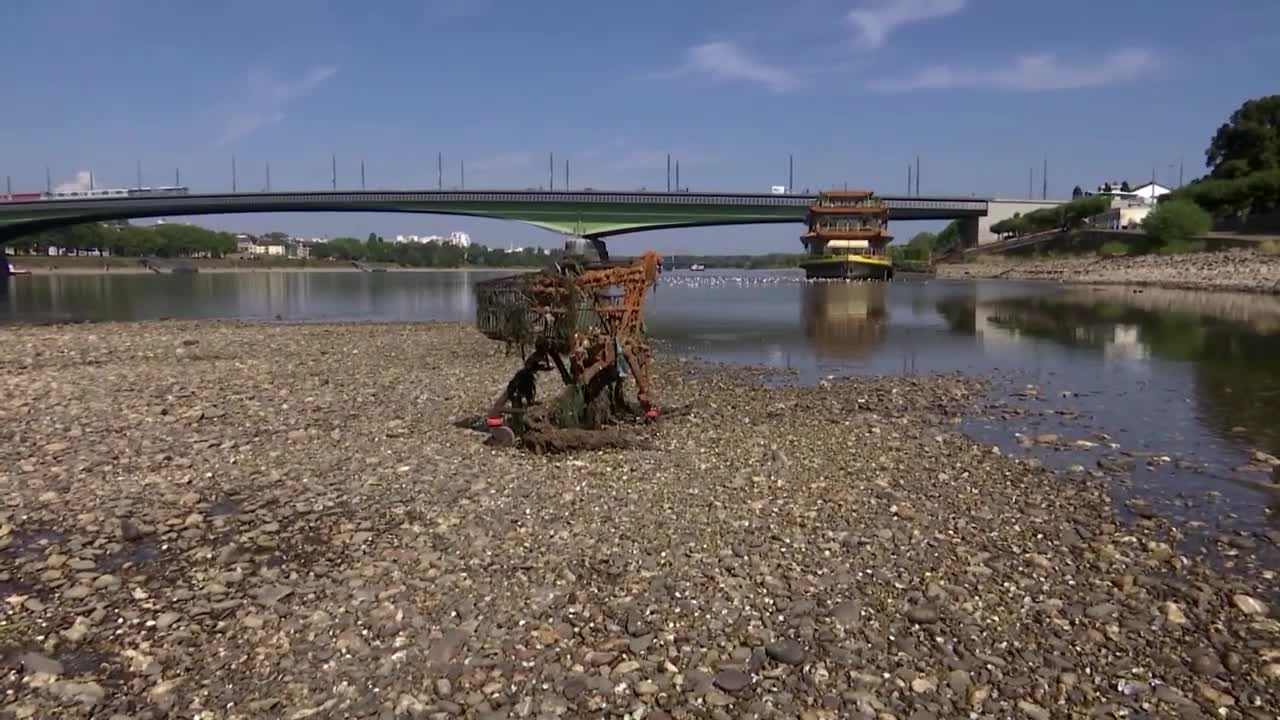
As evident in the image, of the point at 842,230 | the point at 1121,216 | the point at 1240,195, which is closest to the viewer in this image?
the point at 1240,195

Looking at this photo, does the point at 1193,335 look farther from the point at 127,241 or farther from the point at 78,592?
the point at 127,241

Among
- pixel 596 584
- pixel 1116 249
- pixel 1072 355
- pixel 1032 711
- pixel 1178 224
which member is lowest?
pixel 1032 711

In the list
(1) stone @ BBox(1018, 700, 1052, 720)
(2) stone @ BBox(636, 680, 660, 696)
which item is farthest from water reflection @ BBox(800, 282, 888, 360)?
(2) stone @ BBox(636, 680, 660, 696)

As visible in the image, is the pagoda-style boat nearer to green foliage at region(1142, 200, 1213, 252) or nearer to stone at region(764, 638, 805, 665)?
green foliage at region(1142, 200, 1213, 252)

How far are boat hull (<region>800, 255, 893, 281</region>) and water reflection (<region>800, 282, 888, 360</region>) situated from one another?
43544 mm

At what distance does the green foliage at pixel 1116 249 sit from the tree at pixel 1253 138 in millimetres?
19370

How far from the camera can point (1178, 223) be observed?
91875 mm

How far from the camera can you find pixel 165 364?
71.9 ft

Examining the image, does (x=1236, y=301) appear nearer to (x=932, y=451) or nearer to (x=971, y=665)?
(x=932, y=451)

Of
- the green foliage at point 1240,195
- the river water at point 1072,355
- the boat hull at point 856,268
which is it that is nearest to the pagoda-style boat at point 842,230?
the boat hull at point 856,268

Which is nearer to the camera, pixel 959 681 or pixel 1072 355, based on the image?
pixel 959 681

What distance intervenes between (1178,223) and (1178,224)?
0.46 ft

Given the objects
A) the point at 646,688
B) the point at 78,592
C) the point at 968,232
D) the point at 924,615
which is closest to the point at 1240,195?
the point at 968,232

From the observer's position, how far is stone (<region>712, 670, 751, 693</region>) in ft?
17.7
